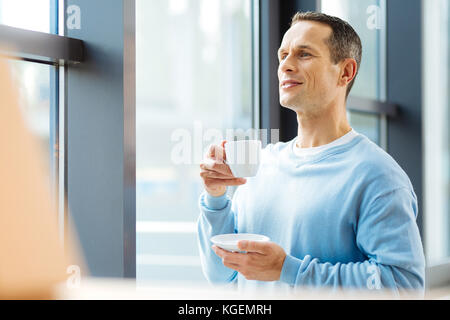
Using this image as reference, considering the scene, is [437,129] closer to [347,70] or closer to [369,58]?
[369,58]

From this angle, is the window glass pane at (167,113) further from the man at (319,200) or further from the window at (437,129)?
the window at (437,129)

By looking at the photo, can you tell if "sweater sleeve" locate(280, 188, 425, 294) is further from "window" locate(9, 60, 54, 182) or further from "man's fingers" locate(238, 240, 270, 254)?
"window" locate(9, 60, 54, 182)

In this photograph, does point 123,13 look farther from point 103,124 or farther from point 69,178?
point 69,178

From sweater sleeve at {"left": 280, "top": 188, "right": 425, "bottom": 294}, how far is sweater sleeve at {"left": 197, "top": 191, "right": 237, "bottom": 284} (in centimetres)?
22

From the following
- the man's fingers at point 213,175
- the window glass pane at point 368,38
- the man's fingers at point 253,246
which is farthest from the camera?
the window glass pane at point 368,38

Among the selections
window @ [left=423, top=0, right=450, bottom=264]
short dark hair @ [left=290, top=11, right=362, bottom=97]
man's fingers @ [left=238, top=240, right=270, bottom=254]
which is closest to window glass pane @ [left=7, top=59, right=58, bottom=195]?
man's fingers @ [left=238, top=240, right=270, bottom=254]

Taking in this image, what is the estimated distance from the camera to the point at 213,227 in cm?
108

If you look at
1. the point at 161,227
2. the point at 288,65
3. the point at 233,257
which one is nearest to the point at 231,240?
the point at 233,257

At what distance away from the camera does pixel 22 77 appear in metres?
1.00

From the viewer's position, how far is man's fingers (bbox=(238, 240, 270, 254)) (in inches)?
33.6

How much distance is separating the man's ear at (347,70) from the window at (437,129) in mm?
1365

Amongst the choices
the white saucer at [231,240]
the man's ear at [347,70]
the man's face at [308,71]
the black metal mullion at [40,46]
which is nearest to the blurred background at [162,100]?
the black metal mullion at [40,46]

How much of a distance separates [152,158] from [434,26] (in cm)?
173

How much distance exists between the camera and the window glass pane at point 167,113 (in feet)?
4.12
